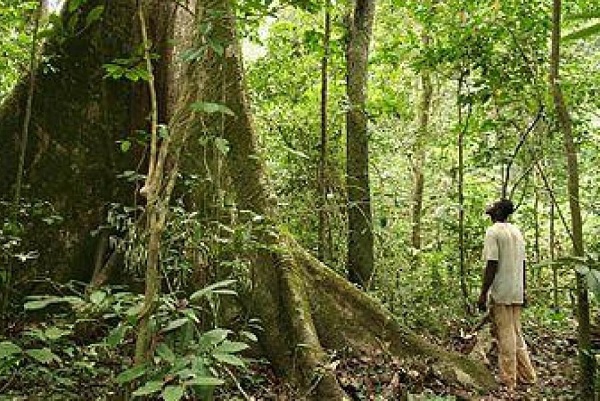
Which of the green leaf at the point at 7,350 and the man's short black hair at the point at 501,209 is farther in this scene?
the man's short black hair at the point at 501,209

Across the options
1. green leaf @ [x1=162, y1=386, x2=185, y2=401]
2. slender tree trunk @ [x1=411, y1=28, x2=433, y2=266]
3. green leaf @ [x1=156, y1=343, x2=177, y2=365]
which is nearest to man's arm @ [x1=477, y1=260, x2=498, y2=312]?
green leaf @ [x1=156, y1=343, x2=177, y2=365]

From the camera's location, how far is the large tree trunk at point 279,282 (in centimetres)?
506

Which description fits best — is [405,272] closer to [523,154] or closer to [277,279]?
[523,154]

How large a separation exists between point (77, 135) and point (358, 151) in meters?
3.79

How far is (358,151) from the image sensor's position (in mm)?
8594

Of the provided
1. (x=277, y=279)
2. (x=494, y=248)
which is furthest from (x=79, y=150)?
(x=494, y=248)

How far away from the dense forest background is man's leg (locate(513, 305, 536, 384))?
211 millimetres

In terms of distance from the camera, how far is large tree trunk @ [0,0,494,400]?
5.06 m

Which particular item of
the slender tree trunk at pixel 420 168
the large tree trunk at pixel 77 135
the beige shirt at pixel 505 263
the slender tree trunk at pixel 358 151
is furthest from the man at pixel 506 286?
the slender tree trunk at pixel 420 168

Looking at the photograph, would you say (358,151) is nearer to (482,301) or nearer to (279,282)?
(482,301)

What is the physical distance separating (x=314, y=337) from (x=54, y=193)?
2.52 meters

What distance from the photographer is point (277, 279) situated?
532 cm

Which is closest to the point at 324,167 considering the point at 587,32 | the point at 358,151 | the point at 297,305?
the point at 358,151

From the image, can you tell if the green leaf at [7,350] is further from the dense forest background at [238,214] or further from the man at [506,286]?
the man at [506,286]
